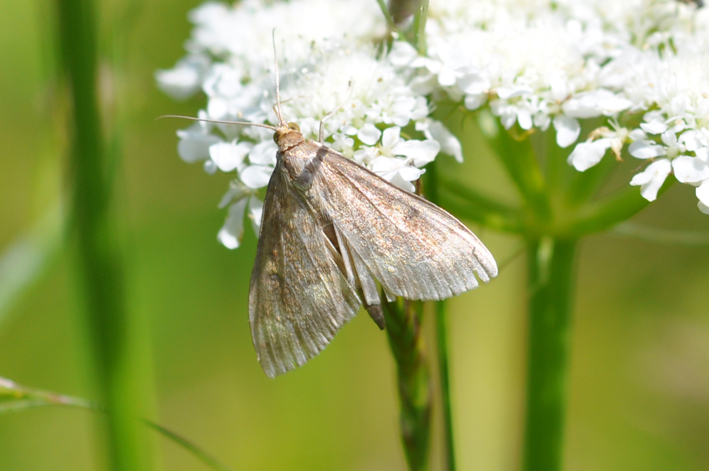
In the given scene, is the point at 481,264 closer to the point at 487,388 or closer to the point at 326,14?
the point at 326,14

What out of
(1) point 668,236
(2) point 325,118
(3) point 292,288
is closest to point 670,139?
(1) point 668,236

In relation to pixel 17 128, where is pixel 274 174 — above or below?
below

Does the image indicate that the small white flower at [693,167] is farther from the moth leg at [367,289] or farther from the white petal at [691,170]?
the moth leg at [367,289]

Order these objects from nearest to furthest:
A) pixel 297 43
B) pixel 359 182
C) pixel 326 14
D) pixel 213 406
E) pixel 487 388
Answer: pixel 359 182
pixel 297 43
pixel 326 14
pixel 487 388
pixel 213 406

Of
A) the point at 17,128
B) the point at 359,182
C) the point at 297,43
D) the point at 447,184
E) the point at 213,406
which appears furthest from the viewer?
the point at 17,128

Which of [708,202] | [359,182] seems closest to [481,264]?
[359,182]
